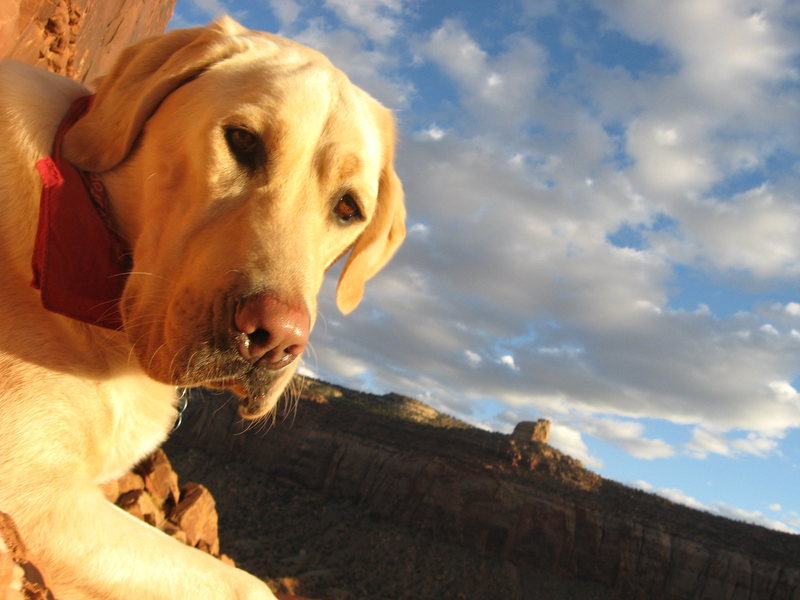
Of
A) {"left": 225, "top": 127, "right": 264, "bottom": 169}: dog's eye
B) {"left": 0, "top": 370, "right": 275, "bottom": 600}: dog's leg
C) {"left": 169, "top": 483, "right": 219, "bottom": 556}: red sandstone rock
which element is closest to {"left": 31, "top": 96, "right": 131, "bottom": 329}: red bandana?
{"left": 0, "top": 370, "right": 275, "bottom": 600}: dog's leg

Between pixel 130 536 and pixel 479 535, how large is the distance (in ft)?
179

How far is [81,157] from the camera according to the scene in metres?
2.86

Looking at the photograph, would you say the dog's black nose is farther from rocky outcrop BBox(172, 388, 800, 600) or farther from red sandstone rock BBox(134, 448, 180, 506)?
rocky outcrop BBox(172, 388, 800, 600)

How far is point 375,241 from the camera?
387cm

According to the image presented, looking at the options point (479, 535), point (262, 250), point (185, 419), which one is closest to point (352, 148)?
point (262, 250)

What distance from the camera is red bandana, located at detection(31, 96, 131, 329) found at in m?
2.58

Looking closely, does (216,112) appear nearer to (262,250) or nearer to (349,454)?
(262,250)

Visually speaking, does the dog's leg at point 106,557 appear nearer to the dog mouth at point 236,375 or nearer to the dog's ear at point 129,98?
the dog mouth at point 236,375

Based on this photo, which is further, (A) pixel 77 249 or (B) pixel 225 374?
(A) pixel 77 249

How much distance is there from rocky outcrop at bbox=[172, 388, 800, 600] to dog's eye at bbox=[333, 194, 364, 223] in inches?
1641

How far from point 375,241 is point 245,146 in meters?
1.26

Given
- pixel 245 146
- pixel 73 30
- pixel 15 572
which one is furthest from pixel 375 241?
pixel 73 30

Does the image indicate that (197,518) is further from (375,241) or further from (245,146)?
(245,146)

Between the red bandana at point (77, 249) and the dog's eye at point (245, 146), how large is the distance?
673 millimetres
